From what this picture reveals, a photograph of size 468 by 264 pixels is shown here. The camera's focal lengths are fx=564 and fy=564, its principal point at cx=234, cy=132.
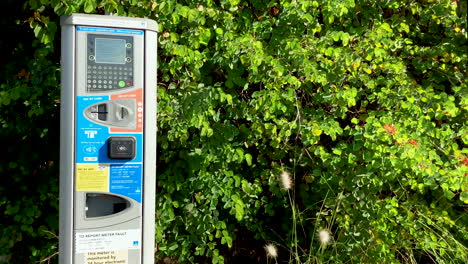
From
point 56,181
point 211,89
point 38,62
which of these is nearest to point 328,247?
point 211,89

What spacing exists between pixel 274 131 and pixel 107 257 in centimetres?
150

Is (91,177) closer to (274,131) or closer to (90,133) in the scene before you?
(90,133)

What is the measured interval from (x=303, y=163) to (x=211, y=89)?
0.98 metres

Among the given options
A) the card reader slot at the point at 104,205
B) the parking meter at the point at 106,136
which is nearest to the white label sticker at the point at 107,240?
the parking meter at the point at 106,136

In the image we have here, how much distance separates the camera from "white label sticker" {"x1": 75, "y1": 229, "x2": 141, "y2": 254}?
9.50 ft

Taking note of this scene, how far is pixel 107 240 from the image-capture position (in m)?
2.93

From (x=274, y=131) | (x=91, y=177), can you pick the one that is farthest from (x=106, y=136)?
(x=274, y=131)

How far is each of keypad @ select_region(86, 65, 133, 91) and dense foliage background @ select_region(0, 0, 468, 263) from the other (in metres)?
0.78

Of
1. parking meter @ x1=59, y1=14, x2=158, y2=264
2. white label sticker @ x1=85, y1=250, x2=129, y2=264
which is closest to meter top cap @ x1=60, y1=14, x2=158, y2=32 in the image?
parking meter @ x1=59, y1=14, x2=158, y2=264

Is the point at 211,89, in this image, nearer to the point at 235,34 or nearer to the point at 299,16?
the point at 235,34

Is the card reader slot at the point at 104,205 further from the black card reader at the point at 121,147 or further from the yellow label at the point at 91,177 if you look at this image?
the black card reader at the point at 121,147

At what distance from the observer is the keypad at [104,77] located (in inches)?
112

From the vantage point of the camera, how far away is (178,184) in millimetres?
3992

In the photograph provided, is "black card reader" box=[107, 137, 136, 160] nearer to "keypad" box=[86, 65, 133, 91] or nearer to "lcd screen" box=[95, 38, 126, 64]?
"keypad" box=[86, 65, 133, 91]
